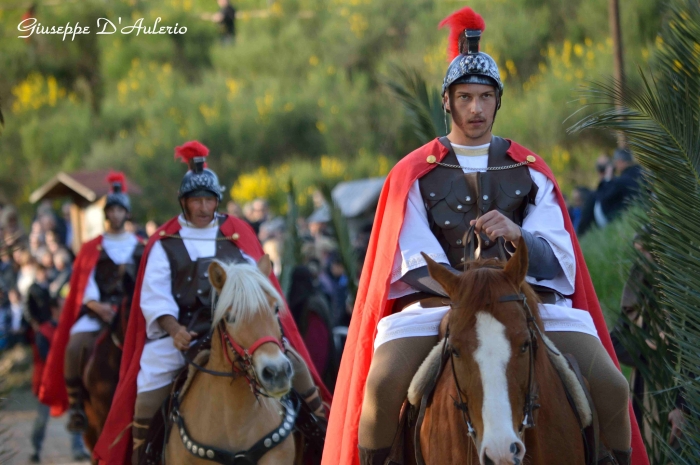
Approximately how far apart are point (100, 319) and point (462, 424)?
661 centimetres

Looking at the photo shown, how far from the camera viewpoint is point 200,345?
6.35m

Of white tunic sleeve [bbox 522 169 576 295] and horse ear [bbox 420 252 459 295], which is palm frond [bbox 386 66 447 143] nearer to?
white tunic sleeve [bbox 522 169 576 295]

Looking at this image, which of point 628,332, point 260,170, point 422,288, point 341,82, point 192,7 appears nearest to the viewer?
point 422,288

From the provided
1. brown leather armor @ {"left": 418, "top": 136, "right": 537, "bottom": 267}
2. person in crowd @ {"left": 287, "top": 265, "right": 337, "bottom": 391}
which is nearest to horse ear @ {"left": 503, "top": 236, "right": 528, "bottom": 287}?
brown leather armor @ {"left": 418, "top": 136, "right": 537, "bottom": 267}

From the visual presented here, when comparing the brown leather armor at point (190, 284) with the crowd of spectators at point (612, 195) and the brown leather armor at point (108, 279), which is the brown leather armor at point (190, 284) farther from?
the crowd of spectators at point (612, 195)

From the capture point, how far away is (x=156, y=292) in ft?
21.6

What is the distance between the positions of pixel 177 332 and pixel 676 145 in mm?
3399

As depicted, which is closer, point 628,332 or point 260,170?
point 628,332

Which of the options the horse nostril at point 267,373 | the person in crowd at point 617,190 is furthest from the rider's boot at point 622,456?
the person in crowd at point 617,190

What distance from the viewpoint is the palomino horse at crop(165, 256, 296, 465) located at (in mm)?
5816

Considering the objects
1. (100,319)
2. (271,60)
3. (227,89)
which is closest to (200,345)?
(100,319)

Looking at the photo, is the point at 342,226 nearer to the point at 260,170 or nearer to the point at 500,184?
the point at 500,184

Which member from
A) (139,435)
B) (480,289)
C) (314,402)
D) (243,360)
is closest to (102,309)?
(139,435)

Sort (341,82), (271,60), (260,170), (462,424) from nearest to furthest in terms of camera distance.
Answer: (462,424)
(260,170)
(341,82)
(271,60)
